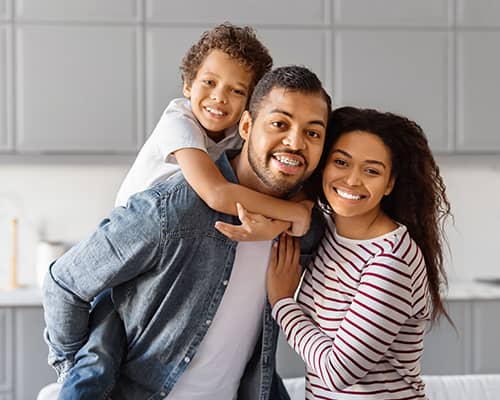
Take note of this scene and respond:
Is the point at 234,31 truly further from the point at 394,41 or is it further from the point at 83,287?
the point at 394,41

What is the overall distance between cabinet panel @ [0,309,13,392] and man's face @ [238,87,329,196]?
7.41 ft

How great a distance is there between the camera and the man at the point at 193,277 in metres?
1.58

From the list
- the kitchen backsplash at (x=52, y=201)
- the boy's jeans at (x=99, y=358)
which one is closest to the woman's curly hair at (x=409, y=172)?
the boy's jeans at (x=99, y=358)

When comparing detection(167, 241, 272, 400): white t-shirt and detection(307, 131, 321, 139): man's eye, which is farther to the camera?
detection(167, 241, 272, 400): white t-shirt

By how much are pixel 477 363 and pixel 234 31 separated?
2440 mm

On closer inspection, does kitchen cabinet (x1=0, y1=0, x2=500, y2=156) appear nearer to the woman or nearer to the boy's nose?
the boy's nose

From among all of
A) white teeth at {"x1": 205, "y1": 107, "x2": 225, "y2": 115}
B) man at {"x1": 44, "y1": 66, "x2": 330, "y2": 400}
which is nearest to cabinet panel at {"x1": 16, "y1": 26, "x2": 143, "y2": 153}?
white teeth at {"x1": 205, "y1": 107, "x2": 225, "y2": 115}

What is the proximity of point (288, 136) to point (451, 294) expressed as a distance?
234cm

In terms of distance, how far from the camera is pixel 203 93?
6.45ft

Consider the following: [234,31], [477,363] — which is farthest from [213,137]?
[477,363]

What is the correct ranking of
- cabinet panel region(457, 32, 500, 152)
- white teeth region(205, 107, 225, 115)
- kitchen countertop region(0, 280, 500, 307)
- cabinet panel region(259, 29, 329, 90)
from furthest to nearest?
cabinet panel region(457, 32, 500, 152) → cabinet panel region(259, 29, 329, 90) → kitchen countertop region(0, 280, 500, 307) → white teeth region(205, 107, 225, 115)

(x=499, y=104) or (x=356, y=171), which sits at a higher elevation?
(x=499, y=104)

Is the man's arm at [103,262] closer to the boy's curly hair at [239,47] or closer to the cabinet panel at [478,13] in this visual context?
the boy's curly hair at [239,47]

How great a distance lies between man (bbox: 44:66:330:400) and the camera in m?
1.58
